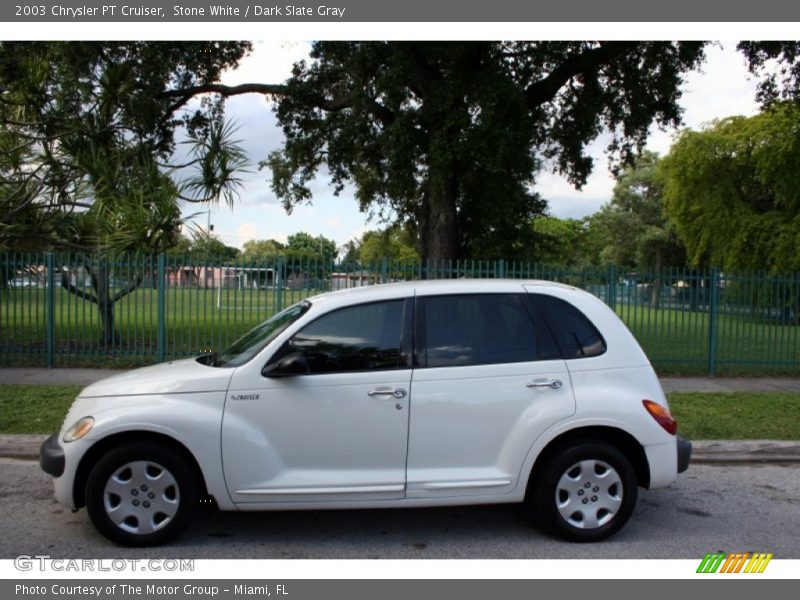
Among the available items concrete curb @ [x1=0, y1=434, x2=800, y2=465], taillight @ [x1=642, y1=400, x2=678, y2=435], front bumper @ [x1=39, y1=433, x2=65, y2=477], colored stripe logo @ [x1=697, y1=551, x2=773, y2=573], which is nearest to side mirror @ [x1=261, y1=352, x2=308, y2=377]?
front bumper @ [x1=39, y1=433, x2=65, y2=477]

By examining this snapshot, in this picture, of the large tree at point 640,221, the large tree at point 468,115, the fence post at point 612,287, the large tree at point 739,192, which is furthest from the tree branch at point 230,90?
the large tree at point 640,221

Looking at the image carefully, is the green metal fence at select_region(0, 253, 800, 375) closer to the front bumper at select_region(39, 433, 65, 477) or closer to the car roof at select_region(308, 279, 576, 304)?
the car roof at select_region(308, 279, 576, 304)

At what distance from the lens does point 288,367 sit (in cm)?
448

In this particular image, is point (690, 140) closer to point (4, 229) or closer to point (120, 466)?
point (4, 229)

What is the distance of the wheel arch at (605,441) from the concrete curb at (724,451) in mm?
2622

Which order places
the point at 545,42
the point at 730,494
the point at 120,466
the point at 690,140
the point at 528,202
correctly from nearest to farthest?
the point at 120,466, the point at 730,494, the point at 545,42, the point at 528,202, the point at 690,140

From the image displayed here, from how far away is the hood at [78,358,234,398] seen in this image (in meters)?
4.56

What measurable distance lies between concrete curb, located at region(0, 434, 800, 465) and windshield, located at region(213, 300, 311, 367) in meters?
3.12

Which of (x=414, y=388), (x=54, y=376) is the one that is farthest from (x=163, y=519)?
(x=54, y=376)

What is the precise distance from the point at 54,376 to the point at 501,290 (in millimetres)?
8766

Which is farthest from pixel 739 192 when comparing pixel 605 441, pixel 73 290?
pixel 605 441

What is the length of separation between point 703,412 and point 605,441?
480 centimetres

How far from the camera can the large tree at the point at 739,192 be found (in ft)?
100

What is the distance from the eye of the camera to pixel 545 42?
1585cm
